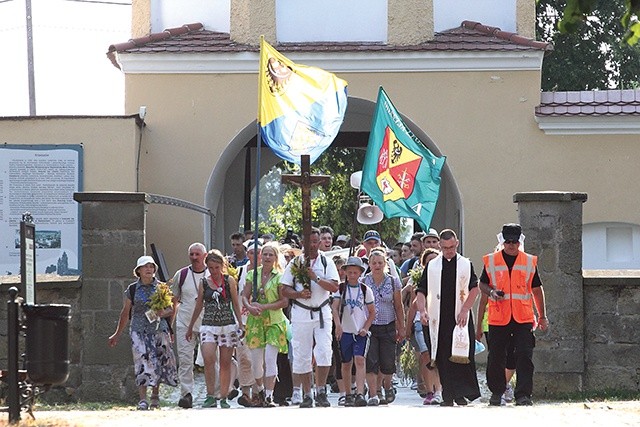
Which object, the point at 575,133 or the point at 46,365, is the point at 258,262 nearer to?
the point at 46,365

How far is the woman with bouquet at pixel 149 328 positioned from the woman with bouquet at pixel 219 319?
0.37 m

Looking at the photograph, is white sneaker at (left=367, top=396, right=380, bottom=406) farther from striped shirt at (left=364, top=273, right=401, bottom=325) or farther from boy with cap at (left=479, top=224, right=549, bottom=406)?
boy with cap at (left=479, top=224, right=549, bottom=406)

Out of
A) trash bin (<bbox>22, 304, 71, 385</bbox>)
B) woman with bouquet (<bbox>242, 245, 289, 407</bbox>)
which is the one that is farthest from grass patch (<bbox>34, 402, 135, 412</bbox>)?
trash bin (<bbox>22, 304, 71, 385</bbox>)

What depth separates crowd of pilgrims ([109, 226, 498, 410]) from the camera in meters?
15.0

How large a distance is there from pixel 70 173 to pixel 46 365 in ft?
36.5

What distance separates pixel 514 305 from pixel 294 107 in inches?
182

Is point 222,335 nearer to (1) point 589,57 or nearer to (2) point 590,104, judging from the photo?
(2) point 590,104

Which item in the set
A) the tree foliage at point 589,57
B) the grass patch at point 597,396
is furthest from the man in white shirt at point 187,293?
the tree foliage at point 589,57

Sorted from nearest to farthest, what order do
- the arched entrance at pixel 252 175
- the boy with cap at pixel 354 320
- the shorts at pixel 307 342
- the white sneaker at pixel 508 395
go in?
the white sneaker at pixel 508 395
the shorts at pixel 307 342
the boy with cap at pixel 354 320
the arched entrance at pixel 252 175

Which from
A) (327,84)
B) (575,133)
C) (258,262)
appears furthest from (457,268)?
(575,133)

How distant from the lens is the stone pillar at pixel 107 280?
1570 centimetres

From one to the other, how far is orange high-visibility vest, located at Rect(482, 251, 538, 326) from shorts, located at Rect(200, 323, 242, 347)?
282 centimetres

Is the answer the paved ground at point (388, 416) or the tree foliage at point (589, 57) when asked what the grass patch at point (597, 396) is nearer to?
the paved ground at point (388, 416)

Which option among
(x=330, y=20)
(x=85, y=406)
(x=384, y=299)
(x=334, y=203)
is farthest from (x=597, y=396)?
(x=334, y=203)
